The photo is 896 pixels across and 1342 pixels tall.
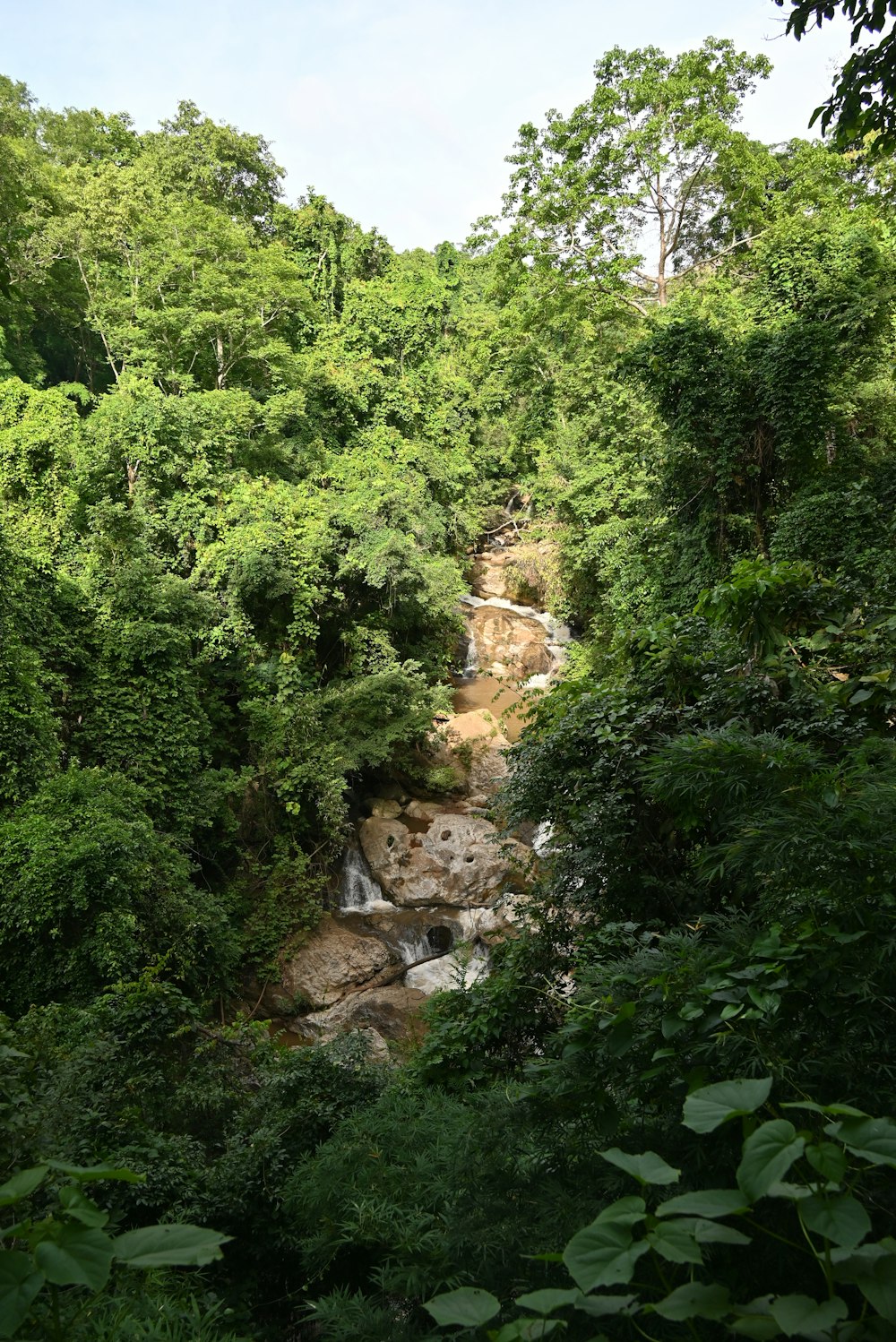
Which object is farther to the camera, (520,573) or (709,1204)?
(520,573)

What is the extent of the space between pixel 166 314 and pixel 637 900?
49.7 ft

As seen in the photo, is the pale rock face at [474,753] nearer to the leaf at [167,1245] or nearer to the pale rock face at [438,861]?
the pale rock face at [438,861]

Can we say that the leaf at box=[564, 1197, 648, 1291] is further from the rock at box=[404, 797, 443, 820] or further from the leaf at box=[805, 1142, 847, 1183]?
the rock at box=[404, 797, 443, 820]

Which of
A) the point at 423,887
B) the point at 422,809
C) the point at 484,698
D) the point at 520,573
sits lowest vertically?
the point at 423,887

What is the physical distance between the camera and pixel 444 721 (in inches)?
605

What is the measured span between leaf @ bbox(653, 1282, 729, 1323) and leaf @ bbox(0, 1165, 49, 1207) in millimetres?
772

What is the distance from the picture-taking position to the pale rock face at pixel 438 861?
11.7m

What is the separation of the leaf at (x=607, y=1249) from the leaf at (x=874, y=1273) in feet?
0.77

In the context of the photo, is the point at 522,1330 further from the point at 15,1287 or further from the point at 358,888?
the point at 358,888

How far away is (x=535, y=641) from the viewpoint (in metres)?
19.2

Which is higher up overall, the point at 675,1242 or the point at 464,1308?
the point at 675,1242

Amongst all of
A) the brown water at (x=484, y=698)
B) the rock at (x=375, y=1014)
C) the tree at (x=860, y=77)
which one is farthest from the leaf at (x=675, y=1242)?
the brown water at (x=484, y=698)

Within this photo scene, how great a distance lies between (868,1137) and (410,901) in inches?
442

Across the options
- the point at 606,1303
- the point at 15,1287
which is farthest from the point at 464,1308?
the point at 15,1287
